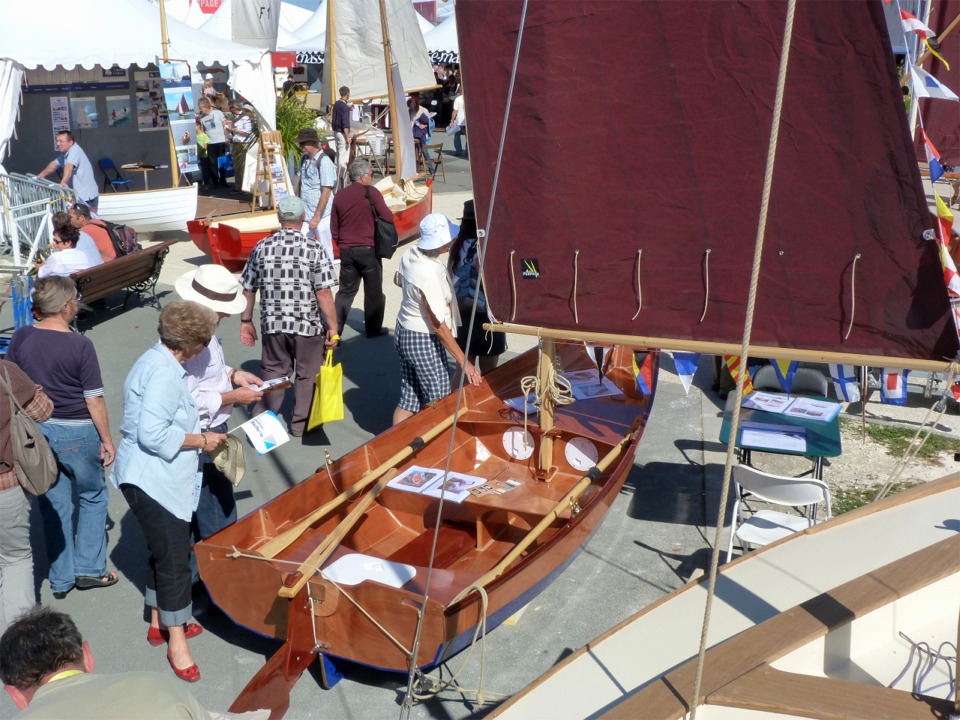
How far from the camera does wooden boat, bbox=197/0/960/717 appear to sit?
3836 mm

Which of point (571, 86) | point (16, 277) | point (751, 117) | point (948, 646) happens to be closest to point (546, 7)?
point (571, 86)

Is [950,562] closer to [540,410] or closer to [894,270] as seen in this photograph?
[894,270]

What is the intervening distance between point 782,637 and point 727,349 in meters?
1.85

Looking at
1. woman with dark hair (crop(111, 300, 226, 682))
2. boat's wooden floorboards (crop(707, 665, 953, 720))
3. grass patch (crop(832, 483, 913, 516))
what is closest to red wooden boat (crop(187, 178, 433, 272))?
grass patch (crop(832, 483, 913, 516))

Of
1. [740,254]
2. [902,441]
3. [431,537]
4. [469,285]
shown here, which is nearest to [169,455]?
[431,537]

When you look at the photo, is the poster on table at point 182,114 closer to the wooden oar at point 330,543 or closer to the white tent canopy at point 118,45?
the white tent canopy at point 118,45

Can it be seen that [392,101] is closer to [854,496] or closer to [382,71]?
[382,71]

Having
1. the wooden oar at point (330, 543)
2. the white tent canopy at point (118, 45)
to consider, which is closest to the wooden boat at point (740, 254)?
the wooden oar at point (330, 543)

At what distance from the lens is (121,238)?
998cm

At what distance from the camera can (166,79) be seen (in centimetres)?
1246

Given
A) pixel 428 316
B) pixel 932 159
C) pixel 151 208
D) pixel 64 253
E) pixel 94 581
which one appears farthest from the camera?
pixel 151 208

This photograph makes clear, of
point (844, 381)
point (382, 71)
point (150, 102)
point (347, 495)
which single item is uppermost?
point (382, 71)

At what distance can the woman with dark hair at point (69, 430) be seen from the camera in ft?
14.8

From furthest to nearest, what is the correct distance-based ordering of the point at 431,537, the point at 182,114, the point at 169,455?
the point at 182,114
the point at 431,537
the point at 169,455
